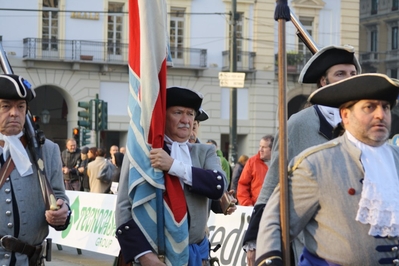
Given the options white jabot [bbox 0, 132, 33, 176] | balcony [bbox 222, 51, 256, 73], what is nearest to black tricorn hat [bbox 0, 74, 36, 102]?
white jabot [bbox 0, 132, 33, 176]

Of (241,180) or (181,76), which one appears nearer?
(241,180)

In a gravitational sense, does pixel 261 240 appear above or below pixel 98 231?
above

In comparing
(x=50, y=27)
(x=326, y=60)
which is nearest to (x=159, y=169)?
(x=326, y=60)

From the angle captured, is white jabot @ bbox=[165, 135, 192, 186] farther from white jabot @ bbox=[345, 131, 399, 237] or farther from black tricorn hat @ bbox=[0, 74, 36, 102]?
white jabot @ bbox=[345, 131, 399, 237]

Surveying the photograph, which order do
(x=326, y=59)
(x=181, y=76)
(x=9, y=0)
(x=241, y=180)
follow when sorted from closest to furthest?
1. (x=326, y=59)
2. (x=241, y=180)
3. (x=9, y=0)
4. (x=181, y=76)

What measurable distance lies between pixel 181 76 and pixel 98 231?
1190 inches

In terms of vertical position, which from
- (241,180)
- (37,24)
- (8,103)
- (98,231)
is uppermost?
(37,24)

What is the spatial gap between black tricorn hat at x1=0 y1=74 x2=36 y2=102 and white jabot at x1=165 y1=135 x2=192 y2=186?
0.95m

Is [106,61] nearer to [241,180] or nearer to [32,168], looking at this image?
[241,180]

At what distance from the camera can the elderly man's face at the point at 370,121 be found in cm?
426

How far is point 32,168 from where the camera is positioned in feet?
19.8

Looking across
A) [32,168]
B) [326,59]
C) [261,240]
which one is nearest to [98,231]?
[32,168]

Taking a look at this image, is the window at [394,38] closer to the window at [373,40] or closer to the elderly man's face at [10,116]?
the window at [373,40]

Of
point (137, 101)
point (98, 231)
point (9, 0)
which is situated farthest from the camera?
point (9, 0)
